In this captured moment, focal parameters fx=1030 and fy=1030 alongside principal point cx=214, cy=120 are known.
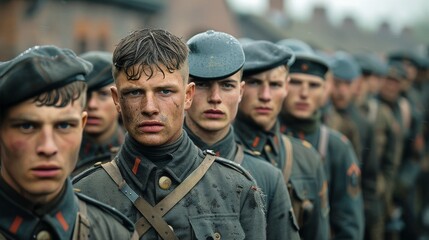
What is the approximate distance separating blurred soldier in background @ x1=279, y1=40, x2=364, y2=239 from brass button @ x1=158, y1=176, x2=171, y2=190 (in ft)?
13.1

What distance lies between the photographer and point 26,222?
4574 mm

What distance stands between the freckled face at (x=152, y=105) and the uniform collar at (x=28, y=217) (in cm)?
115

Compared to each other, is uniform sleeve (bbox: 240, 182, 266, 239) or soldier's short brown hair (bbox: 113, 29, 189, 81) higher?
soldier's short brown hair (bbox: 113, 29, 189, 81)

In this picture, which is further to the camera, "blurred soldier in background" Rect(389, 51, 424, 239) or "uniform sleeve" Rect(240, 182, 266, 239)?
"blurred soldier in background" Rect(389, 51, 424, 239)

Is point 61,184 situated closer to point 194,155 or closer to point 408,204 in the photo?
point 194,155

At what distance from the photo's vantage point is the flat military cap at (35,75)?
14.8ft

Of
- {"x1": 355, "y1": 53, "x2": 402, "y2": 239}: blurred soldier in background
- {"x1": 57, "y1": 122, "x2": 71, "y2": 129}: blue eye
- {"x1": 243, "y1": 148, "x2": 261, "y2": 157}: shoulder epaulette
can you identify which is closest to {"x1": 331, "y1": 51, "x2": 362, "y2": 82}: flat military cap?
{"x1": 355, "y1": 53, "x2": 402, "y2": 239}: blurred soldier in background

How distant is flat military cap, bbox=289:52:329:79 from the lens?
10117 millimetres

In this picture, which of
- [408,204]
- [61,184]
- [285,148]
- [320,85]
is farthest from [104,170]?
[408,204]

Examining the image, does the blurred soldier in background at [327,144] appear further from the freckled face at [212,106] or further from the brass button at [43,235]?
the brass button at [43,235]

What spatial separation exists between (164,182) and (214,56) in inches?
55.7

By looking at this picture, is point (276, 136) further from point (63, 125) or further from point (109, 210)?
point (63, 125)

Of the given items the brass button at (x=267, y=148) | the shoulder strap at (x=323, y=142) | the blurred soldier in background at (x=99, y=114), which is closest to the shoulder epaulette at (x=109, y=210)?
the brass button at (x=267, y=148)

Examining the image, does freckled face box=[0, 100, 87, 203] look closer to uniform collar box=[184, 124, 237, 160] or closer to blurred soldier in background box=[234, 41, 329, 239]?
uniform collar box=[184, 124, 237, 160]
